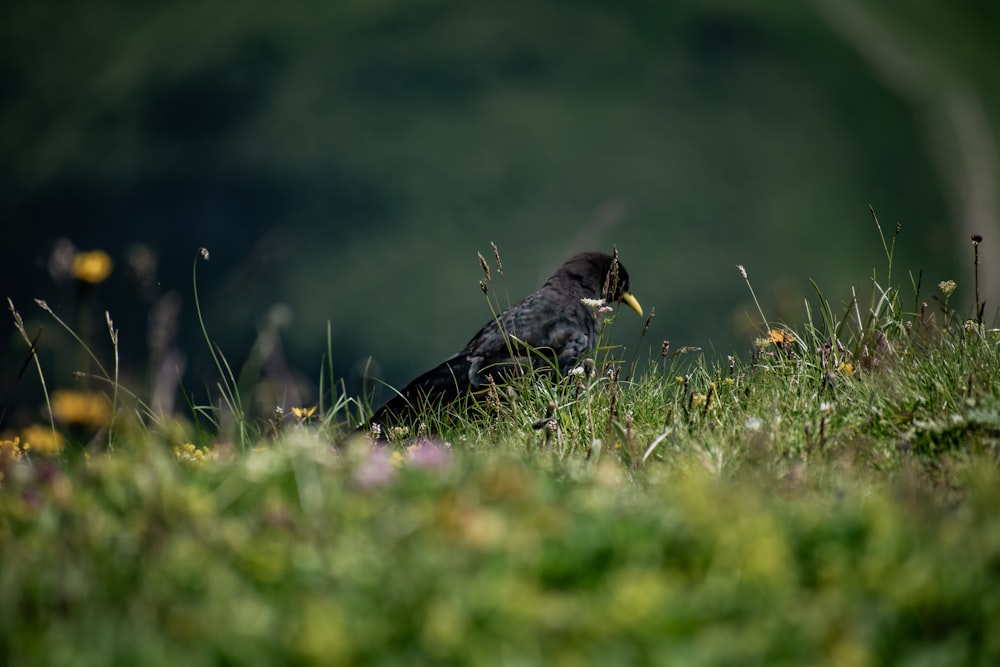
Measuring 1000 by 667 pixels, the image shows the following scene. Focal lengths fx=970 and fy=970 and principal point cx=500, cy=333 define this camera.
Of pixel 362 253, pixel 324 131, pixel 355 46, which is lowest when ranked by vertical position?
pixel 362 253

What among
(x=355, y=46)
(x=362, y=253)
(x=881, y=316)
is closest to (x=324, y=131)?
(x=355, y=46)

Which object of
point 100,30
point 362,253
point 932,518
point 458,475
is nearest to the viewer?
point 932,518

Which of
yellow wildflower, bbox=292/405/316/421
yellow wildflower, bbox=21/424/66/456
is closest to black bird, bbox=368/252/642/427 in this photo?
yellow wildflower, bbox=292/405/316/421

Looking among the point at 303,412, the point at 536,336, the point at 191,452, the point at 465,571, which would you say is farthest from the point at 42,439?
the point at 536,336

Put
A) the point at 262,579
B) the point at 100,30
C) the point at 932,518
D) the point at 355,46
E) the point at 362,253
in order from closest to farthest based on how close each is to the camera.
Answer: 1. the point at 262,579
2. the point at 932,518
3. the point at 362,253
4. the point at 100,30
5. the point at 355,46

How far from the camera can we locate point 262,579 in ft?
7.97

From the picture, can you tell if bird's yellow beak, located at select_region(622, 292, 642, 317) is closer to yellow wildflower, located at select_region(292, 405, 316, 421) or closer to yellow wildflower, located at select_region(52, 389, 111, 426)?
yellow wildflower, located at select_region(292, 405, 316, 421)

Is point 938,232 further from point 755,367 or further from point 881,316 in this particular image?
point 755,367

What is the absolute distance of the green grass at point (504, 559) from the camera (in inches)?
83.4

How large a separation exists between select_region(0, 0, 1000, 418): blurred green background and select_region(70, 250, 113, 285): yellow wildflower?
4870 cm

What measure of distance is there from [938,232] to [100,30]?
83.0 m

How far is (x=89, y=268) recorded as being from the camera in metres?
3.23

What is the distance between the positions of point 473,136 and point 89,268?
248ft

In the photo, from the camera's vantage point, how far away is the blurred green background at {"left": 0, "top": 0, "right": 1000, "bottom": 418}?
2429 inches
